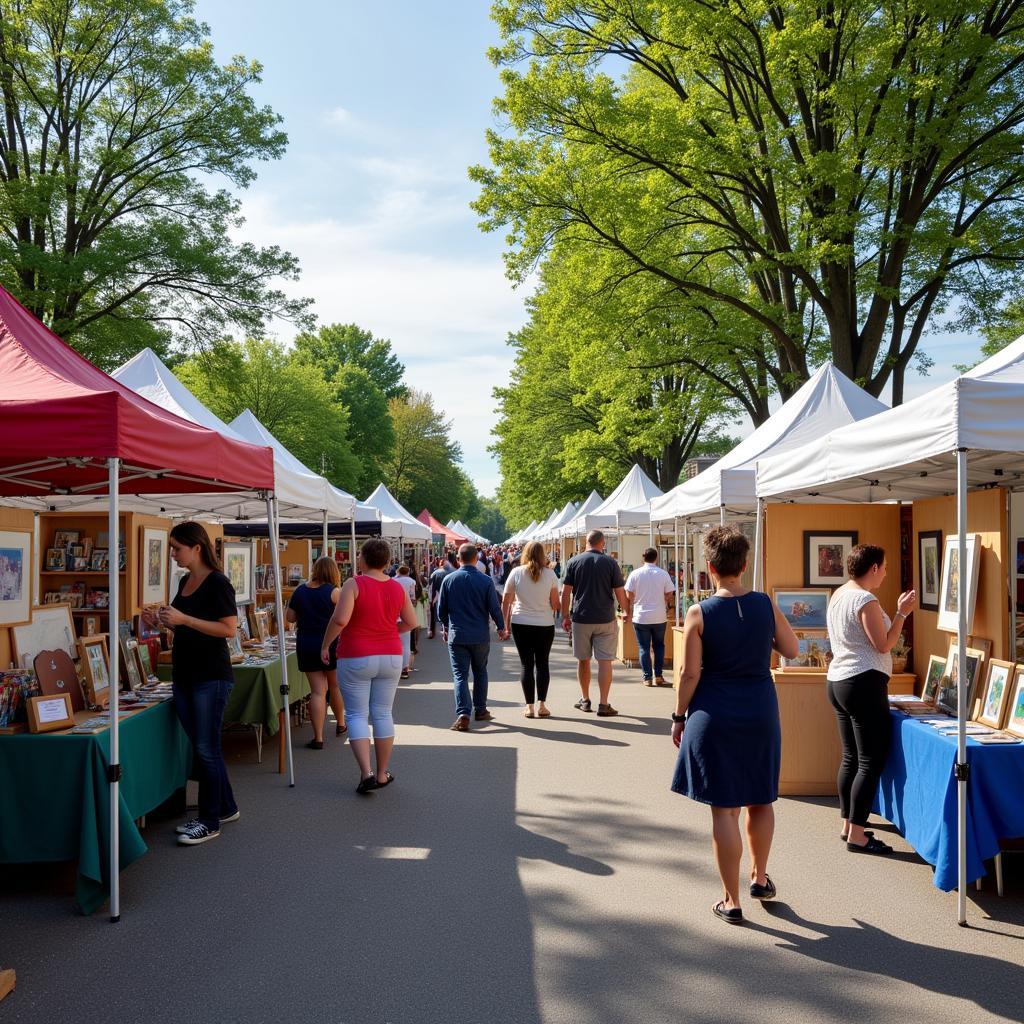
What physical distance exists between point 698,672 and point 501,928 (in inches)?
61.0

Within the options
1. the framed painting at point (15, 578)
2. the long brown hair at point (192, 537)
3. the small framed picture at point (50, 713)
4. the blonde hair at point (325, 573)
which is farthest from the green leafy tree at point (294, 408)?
the small framed picture at point (50, 713)

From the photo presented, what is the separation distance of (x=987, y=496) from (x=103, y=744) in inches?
208

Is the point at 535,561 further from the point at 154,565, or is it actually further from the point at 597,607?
the point at 154,565

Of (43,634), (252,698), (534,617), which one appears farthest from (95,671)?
(534,617)

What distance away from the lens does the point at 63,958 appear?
3.93 m

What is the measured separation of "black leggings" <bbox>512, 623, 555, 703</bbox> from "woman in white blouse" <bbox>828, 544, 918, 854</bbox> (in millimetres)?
4837

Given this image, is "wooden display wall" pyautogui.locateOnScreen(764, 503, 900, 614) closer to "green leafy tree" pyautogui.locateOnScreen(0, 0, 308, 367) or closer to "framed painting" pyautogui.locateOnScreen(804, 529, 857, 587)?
"framed painting" pyautogui.locateOnScreen(804, 529, 857, 587)

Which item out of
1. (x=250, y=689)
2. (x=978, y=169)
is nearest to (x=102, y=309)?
(x=250, y=689)

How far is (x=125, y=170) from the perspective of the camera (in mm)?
18719

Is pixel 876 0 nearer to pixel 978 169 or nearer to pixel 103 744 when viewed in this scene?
pixel 978 169

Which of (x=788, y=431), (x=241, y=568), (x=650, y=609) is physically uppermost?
(x=788, y=431)

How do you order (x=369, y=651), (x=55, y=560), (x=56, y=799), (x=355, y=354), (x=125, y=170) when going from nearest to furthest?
(x=56, y=799)
(x=369, y=651)
(x=55, y=560)
(x=125, y=170)
(x=355, y=354)

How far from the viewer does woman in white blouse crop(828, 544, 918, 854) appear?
509cm

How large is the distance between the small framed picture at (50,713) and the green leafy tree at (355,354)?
47.3 m
